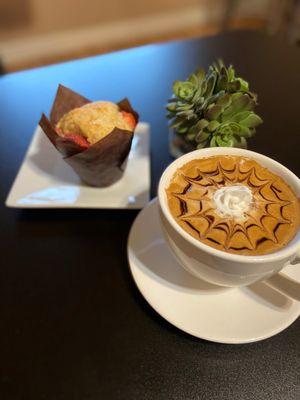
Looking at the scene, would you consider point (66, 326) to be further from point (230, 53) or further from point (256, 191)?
point (230, 53)

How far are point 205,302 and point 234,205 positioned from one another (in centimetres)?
17

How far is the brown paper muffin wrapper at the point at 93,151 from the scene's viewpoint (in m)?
0.71

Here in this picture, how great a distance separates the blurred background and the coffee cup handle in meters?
2.25

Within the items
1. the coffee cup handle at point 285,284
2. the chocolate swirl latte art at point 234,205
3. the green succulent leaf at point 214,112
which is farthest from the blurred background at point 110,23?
the coffee cup handle at point 285,284

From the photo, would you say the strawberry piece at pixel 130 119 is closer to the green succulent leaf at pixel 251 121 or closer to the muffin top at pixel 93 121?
the muffin top at pixel 93 121

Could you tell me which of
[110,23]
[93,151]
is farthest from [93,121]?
[110,23]

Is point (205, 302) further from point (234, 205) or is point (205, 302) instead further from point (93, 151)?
point (93, 151)

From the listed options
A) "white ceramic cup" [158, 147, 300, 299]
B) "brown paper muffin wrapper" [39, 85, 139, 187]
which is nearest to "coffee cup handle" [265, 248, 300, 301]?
"white ceramic cup" [158, 147, 300, 299]

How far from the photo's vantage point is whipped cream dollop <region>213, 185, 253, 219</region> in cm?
55

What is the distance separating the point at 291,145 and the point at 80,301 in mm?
665

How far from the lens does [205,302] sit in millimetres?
586

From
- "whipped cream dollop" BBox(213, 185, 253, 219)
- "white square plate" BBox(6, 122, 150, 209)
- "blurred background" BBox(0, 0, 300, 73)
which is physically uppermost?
"whipped cream dollop" BBox(213, 185, 253, 219)

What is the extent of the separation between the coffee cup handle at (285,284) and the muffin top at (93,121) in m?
0.41

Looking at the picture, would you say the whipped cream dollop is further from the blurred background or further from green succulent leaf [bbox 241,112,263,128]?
the blurred background
